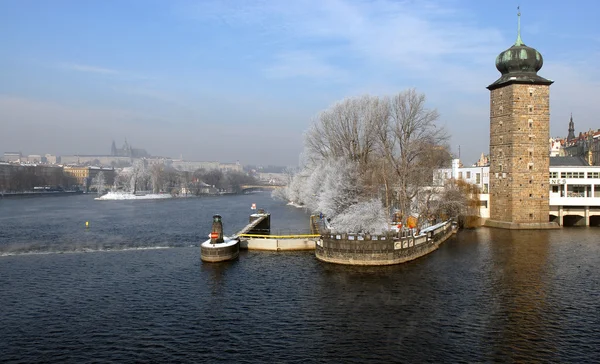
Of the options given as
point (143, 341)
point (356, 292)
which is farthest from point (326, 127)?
point (143, 341)

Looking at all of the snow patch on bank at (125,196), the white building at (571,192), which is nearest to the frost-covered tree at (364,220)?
the white building at (571,192)

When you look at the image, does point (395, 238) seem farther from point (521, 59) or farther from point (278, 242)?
point (521, 59)

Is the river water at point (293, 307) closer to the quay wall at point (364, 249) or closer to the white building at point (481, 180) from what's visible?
the quay wall at point (364, 249)

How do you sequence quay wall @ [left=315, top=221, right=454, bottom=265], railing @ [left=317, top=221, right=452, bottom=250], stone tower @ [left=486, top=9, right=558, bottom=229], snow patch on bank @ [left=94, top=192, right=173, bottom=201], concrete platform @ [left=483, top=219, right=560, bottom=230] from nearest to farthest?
quay wall @ [left=315, top=221, right=454, bottom=265]
railing @ [left=317, top=221, right=452, bottom=250]
concrete platform @ [left=483, top=219, right=560, bottom=230]
stone tower @ [left=486, top=9, right=558, bottom=229]
snow patch on bank @ [left=94, top=192, right=173, bottom=201]

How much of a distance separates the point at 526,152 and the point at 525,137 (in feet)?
6.27

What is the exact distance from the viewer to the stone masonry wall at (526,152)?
63125mm

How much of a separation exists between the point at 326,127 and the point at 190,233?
70.2 feet

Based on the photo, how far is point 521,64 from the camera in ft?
207

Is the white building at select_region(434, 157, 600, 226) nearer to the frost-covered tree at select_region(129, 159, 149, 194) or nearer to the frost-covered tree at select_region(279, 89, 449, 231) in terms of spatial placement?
the frost-covered tree at select_region(279, 89, 449, 231)

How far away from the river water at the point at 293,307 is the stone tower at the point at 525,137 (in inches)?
669

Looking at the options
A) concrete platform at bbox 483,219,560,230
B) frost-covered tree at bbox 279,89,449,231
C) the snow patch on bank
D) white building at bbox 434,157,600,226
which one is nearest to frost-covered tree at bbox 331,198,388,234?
frost-covered tree at bbox 279,89,449,231

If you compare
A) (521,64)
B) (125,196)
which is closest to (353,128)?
(521,64)

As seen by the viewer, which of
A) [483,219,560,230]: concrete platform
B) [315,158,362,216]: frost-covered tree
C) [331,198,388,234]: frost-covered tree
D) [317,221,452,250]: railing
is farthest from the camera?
[483,219,560,230]: concrete platform

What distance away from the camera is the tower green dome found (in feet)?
206
